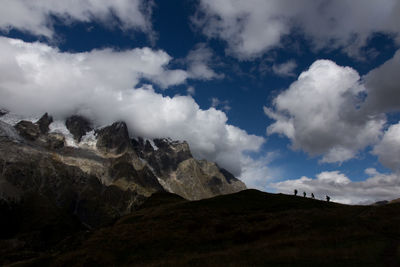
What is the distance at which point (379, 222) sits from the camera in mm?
48219

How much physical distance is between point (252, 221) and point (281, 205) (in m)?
25.8

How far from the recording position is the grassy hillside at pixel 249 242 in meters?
33.6

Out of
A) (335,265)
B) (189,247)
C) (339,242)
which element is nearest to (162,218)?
(189,247)

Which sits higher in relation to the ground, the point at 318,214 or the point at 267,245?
the point at 318,214

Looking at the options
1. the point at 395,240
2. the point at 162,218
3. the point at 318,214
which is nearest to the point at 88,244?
the point at 162,218

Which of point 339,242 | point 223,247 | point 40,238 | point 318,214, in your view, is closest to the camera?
point 339,242

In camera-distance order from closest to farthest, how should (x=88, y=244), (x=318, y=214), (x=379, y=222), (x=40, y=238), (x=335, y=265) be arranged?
1. (x=335, y=265)
2. (x=379, y=222)
3. (x=88, y=244)
4. (x=318, y=214)
5. (x=40, y=238)

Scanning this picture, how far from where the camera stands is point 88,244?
52.3m

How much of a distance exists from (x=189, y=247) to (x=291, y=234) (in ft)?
49.2

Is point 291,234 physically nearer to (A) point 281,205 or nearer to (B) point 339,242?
(B) point 339,242

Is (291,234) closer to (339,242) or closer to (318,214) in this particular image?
(339,242)

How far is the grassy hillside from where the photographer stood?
110ft

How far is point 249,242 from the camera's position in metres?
45.8

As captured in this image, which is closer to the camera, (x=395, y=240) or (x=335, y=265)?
(x=335, y=265)
